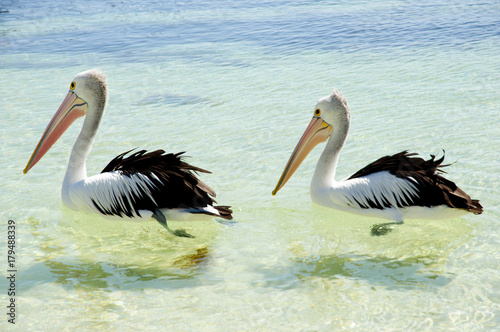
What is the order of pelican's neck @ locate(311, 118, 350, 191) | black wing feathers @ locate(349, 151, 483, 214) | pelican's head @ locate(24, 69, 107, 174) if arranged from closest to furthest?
black wing feathers @ locate(349, 151, 483, 214) < pelican's neck @ locate(311, 118, 350, 191) < pelican's head @ locate(24, 69, 107, 174)

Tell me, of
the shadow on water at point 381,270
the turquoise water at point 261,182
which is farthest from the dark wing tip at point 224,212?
the shadow on water at point 381,270

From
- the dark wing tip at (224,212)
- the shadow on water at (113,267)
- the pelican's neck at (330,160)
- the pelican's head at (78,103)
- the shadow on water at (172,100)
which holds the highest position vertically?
the pelican's head at (78,103)

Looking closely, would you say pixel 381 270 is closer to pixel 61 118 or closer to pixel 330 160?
pixel 330 160

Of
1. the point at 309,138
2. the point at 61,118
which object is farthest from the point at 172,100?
the point at 309,138

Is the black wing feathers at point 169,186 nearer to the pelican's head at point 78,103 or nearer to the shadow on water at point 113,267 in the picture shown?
the shadow on water at point 113,267

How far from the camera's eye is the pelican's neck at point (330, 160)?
12.7 feet

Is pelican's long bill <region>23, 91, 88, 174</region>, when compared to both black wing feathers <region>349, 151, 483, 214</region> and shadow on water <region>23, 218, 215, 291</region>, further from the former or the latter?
black wing feathers <region>349, 151, 483, 214</region>

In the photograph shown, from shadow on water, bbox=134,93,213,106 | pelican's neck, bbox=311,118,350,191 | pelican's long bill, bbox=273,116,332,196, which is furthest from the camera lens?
shadow on water, bbox=134,93,213,106

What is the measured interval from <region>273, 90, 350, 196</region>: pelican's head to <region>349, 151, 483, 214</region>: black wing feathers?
541 millimetres

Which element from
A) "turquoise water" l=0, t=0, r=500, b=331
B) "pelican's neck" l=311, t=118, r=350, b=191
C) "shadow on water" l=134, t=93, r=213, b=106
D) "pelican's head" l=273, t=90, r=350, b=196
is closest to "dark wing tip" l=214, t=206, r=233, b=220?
"turquoise water" l=0, t=0, r=500, b=331

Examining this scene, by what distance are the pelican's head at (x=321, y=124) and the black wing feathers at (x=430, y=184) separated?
0.54 m

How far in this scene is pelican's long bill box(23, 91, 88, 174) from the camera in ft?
13.8

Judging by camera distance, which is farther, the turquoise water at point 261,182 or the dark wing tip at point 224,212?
the dark wing tip at point 224,212

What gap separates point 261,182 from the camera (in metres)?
4.54
